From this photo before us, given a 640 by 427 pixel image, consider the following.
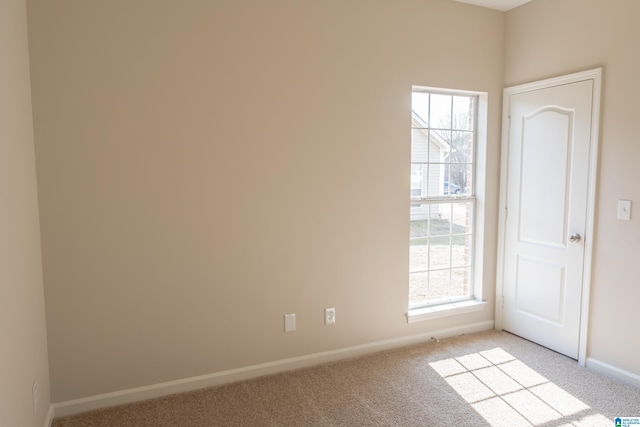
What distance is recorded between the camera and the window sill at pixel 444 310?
3268mm

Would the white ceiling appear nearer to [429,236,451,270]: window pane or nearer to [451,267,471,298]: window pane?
[429,236,451,270]: window pane

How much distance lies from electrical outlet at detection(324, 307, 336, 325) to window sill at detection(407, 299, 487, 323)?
661 millimetres

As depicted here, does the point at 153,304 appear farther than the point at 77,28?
Yes

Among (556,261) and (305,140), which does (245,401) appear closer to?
(305,140)

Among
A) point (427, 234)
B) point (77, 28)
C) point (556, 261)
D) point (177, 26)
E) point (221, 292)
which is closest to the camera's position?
point (77, 28)

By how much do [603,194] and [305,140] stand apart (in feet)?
6.75

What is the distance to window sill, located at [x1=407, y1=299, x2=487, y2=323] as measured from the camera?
10.7 ft

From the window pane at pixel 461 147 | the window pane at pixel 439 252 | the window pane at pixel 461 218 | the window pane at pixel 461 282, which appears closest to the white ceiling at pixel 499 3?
the window pane at pixel 461 147

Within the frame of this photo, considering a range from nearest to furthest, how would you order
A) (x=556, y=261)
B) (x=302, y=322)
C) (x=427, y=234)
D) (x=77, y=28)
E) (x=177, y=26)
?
(x=77, y=28), (x=177, y=26), (x=302, y=322), (x=556, y=261), (x=427, y=234)

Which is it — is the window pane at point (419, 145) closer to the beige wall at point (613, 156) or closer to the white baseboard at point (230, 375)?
Answer: the beige wall at point (613, 156)

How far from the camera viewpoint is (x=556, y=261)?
309 centimetres

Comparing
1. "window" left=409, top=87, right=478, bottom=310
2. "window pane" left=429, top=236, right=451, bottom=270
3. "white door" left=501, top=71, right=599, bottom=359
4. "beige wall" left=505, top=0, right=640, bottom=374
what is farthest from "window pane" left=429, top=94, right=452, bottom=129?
"window pane" left=429, top=236, right=451, bottom=270

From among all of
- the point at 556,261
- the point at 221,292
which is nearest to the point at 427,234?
the point at 556,261

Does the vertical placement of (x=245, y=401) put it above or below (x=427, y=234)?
below
